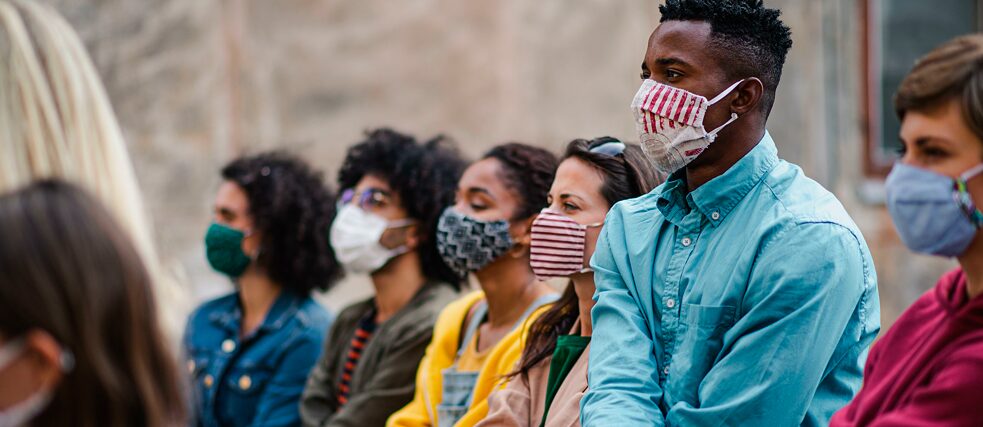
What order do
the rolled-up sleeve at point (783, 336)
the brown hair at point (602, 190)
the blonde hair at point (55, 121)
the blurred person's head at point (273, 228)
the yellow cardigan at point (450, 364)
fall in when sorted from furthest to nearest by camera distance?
the blurred person's head at point (273, 228) < the yellow cardigan at point (450, 364) < the brown hair at point (602, 190) < the rolled-up sleeve at point (783, 336) < the blonde hair at point (55, 121)

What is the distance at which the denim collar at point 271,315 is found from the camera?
6.14 m

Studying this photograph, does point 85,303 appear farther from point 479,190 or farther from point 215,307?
point 215,307

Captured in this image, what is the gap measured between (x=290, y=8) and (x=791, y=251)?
627cm

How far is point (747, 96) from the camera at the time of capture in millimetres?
3482

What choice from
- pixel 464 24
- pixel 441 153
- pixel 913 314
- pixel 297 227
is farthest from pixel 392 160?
pixel 913 314

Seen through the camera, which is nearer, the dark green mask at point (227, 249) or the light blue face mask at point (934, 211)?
the light blue face mask at point (934, 211)

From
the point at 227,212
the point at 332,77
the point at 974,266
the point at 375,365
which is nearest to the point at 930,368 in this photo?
the point at 974,266

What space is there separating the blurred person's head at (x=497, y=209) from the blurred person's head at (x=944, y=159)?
85.2 inches

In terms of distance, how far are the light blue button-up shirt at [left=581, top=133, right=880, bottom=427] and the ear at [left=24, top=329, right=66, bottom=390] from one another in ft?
5.53

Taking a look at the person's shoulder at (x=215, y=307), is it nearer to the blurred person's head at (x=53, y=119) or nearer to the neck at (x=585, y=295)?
the neck at (x=585, y=295)

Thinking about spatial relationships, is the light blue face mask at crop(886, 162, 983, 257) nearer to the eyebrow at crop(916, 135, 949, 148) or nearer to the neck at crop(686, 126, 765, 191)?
the eyebrow at crop(916, 135, 949, 148)

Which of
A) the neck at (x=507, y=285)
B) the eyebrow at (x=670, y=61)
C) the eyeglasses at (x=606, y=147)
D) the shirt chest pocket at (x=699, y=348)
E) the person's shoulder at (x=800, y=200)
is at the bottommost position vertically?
the neck at (x=507, y=285)

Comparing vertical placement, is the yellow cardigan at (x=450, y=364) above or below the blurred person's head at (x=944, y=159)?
below

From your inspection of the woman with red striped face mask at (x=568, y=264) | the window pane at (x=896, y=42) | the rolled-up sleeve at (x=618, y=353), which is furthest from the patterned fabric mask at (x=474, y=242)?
the window pane at (x=896, y=42)
